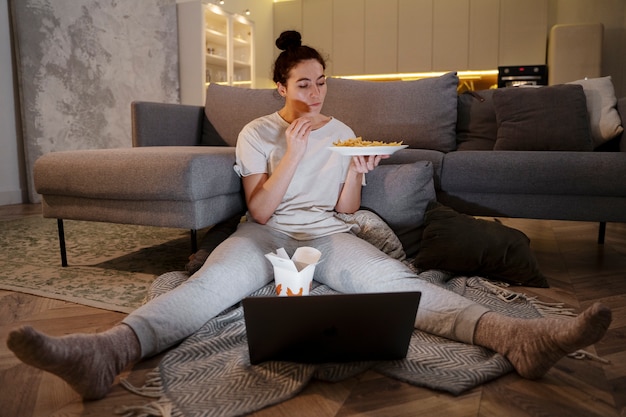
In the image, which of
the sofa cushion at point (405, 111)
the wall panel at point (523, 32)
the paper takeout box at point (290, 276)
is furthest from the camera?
the wall panel at point (523, 32)

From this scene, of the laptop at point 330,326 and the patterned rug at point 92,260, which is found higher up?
the laptop at point 330,326

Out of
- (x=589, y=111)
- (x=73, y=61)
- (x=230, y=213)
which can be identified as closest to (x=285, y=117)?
(x=230, y=213)

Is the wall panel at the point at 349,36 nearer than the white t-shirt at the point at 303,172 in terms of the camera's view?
No

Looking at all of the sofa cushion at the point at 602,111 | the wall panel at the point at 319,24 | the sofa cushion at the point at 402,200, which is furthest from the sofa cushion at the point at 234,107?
the wall panel at the point at 319,24

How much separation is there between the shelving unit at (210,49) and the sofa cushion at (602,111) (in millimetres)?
3844

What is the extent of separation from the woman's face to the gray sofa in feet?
1.28

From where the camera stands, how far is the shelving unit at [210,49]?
521 centimetres

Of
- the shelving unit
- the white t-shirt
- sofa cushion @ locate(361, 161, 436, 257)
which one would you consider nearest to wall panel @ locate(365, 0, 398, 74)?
the shelving unit

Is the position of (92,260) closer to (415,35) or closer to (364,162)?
(364,162)

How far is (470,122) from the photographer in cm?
262

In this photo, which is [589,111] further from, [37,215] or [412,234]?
[37,215]

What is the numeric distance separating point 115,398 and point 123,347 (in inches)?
3.8

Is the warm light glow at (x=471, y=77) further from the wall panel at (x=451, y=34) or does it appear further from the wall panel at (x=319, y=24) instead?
the wall panel at (x=319, y=24)

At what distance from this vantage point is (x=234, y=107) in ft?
9.21
